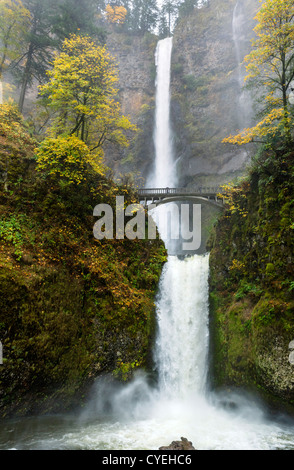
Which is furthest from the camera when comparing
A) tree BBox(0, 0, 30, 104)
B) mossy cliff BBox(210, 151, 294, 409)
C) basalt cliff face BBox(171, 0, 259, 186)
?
basalt cliff face BBox(171, 0, 259, 186)

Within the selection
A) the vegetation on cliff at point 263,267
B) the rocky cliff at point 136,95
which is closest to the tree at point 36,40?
the rocky cliff at point 136,95

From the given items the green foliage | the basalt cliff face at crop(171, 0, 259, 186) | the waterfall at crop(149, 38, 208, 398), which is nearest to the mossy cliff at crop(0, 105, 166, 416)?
the green foliage

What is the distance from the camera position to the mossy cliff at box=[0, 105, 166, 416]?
7270 millimetres

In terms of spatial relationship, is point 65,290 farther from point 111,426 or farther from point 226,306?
point 226,306

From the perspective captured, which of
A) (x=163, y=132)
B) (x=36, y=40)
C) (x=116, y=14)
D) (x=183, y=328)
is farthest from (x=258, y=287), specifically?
(x=116, y=14)

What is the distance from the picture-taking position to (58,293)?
28.2 ft

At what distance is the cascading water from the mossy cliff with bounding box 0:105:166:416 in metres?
0.74

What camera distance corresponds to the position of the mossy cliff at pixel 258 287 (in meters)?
8.85

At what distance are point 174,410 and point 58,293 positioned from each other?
6.46m

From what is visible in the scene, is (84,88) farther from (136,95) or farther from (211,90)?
(136,95)

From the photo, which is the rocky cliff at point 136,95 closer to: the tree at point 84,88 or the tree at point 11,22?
the tree at point 11,22

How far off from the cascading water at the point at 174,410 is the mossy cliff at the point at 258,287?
0.78m

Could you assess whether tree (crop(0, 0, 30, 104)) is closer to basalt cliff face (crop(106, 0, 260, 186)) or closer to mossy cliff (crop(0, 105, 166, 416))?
mossy cliff (crop(0, 105, 166, 416))

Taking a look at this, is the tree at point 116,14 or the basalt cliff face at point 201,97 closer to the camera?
the basalt cliff face at point 201,97
